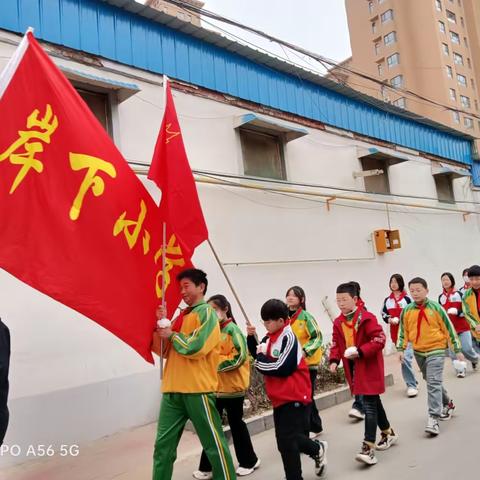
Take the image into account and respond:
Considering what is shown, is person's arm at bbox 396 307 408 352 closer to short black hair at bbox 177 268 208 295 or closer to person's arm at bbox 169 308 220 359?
person's arm at bbox 169 308 220 359

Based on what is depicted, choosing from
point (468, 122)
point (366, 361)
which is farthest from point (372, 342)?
point (468, 122)

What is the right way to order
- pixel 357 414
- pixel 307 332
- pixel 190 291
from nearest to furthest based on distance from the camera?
pixel 190 291 < pixel 307 332 < pixel 357 414

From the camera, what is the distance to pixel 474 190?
13797mm

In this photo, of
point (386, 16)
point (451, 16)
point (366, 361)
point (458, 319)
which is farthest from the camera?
point (451, 16)

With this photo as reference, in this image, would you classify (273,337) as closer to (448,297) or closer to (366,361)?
(366,361)

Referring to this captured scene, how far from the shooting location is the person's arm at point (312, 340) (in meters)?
4.62

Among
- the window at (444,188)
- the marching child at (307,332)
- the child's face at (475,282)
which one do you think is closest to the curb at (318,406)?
the marching child at (307,332)

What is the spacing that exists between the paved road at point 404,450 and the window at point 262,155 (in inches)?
161

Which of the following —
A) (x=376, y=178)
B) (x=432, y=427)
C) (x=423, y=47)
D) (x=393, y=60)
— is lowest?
Result: (x=432, y=427)

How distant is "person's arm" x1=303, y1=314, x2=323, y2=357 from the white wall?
2.20m

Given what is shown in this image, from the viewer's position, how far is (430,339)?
15.7ft

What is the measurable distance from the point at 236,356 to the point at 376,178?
766 cm

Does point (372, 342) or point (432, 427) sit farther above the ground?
point (372, 342)

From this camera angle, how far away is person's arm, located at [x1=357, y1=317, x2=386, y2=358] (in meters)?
4.03
